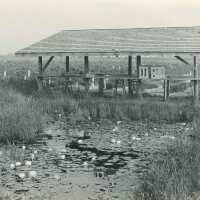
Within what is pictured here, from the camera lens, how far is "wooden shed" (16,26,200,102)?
963 inches

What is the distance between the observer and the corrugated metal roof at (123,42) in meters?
24.8

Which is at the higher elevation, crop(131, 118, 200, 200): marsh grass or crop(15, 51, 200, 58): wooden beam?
crop(15, 51, 200, 58): wooden beam

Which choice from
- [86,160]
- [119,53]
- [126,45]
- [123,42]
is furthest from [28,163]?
[123,42]

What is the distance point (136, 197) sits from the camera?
31.4 feet

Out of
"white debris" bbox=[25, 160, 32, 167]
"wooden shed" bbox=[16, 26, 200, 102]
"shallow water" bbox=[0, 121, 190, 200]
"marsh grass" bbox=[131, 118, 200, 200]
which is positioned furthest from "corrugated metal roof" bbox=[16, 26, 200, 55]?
"marsh grass" bbox=[131, 118, 200, 200]

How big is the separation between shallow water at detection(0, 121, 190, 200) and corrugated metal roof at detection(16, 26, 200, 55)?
6201 mm

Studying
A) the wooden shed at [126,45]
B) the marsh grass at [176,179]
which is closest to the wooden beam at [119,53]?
the wooden shed at [126,45]

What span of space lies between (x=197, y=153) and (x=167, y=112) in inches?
384

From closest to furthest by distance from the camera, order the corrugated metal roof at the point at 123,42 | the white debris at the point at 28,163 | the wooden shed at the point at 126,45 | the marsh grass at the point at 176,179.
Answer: the marsh grass at the point at 176,179
the white debris at the point at 28,163
the wooden shed at the point at 126,45
the corrugated metal roof at the point at 123,42

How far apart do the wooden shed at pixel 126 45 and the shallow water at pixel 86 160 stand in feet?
19.3

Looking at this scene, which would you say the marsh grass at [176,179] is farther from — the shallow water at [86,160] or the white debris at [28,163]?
the white debris at [28,163]

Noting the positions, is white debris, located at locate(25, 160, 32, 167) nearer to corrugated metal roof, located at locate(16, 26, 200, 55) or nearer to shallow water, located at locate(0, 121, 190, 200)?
shallow water, located at locate(0, 121, 190, 200)

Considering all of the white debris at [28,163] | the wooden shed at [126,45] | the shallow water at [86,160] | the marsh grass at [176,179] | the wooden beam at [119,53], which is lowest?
the shallow water at [86,160]

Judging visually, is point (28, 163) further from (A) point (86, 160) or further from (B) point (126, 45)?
(B) point (126, 45)
